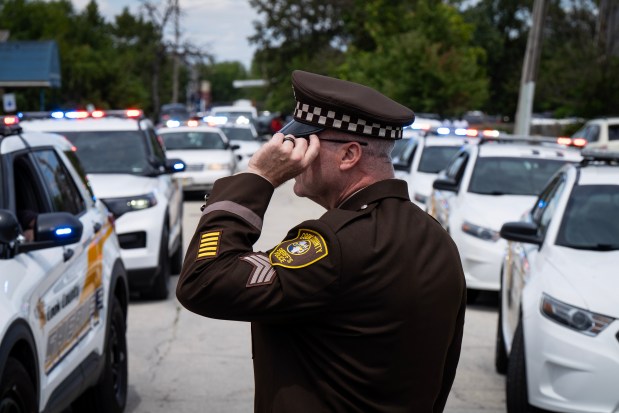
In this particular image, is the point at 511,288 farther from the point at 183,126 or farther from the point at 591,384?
the point at 183,126

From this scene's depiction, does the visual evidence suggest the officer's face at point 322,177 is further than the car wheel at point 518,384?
No

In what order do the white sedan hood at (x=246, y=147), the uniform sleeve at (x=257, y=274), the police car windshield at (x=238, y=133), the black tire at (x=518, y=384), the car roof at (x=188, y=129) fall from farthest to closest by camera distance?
1. the police car windshield at (x=238, y=133)
2. the white sedan hood at (x=246, y=147)
3. the car roof at (x=188, y=129)
4. the black tire at (x=518, y=384)
5. the uniform sleeve at (x=257, y=274)

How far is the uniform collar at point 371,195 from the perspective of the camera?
2.73 meters

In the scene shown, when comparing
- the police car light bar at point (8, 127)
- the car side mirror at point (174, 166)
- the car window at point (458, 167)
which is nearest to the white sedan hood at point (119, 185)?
the car side mirror at point (174, 166)

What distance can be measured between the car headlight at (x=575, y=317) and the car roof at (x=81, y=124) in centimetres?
721

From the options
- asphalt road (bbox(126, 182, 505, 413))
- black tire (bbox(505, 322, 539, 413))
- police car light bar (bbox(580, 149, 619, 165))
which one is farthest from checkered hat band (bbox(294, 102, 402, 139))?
police car light bar (bbox(580, 149, 619, 165))

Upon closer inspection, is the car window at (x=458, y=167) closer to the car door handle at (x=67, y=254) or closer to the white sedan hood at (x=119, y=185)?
the white sedan hood at (x=119, y=185)

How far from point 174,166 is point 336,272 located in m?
9.04

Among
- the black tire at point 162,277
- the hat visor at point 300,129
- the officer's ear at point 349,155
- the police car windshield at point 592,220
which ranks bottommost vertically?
the black tire at point 162,277

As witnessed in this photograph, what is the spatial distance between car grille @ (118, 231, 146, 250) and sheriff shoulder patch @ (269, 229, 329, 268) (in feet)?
27.7

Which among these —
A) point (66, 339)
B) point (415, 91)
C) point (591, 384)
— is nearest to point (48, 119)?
point (66, 339)

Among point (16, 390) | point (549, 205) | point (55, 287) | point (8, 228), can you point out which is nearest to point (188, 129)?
point (549, 205)

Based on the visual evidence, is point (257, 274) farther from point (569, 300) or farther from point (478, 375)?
point (478, 375)

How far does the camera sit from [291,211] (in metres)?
21.1
